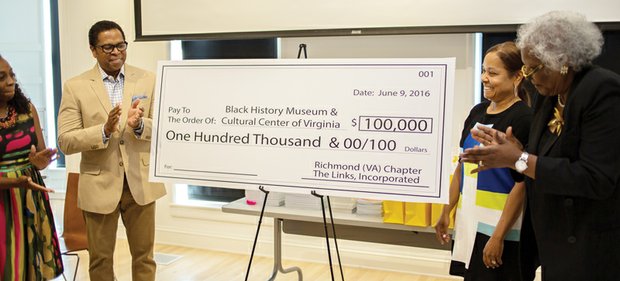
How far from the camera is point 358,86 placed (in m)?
2.17

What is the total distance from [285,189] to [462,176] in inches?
28.7

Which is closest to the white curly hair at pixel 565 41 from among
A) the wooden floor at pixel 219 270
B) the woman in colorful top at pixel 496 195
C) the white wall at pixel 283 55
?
the woman in colorful top at pixel 496 195

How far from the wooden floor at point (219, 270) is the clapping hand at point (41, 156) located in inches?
63.5

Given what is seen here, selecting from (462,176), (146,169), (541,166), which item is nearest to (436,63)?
(462,176)

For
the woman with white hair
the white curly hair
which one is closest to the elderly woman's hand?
the woman with white hair

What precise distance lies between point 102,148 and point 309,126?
1.08 metres

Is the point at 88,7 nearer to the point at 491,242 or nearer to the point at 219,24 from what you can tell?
the point at 219,24

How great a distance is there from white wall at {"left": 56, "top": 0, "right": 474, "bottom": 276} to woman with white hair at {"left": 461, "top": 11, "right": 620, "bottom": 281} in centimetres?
208

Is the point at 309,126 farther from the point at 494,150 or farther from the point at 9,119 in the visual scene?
the point at 9,119

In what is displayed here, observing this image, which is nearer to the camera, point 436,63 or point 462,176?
point 436,63

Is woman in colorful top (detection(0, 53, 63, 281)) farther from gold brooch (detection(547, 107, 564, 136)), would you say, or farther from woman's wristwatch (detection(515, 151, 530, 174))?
gold brooch (detection(547, 107, 564, 136))

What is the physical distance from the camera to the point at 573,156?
1.58 meters

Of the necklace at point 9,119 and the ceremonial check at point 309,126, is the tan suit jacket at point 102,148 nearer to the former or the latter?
the necklace at point 9,119

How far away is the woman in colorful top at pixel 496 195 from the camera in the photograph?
1979 millimetres
